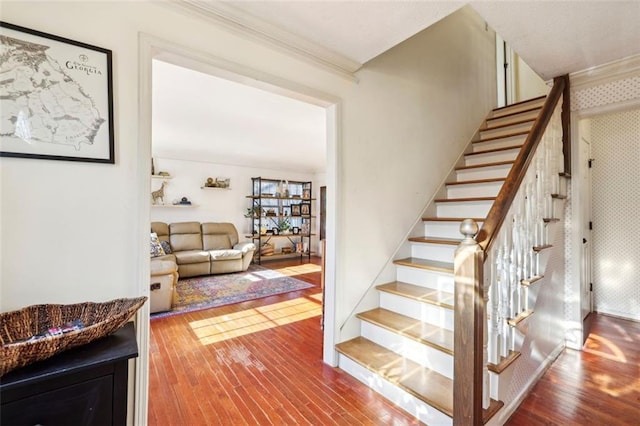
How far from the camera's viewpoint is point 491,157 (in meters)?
3.13

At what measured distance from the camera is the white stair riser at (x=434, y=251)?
8.05 ft

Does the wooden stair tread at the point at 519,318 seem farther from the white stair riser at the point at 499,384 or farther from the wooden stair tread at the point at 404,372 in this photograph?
the wooden stair tread at the point at 404,372

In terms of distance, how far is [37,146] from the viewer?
43.6 inches

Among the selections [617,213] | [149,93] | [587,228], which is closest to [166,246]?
[149,93]

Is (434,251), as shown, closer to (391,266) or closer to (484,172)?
(391,266)

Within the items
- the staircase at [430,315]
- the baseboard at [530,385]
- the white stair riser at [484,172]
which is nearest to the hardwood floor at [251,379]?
the staircase at [430,315]

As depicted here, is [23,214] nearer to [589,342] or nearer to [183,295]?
[183,295]

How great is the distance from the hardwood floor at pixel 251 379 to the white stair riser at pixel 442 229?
1.52m

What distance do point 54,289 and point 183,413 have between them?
1.08 m

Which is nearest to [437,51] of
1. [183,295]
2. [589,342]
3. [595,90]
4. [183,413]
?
[595,90]

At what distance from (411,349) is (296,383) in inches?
32.9

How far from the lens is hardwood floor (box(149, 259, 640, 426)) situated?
5.47 feet

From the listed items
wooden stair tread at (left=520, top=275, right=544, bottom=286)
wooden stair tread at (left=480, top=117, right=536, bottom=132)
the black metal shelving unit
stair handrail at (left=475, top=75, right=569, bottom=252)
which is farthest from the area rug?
wooden stair tread at (left=480, top=117, right=536, bottom=132)

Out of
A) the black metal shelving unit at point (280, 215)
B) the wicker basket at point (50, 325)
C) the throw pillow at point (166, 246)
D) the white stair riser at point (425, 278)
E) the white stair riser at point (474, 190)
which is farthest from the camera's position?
the black metal shelving unit at point (280, 215)
